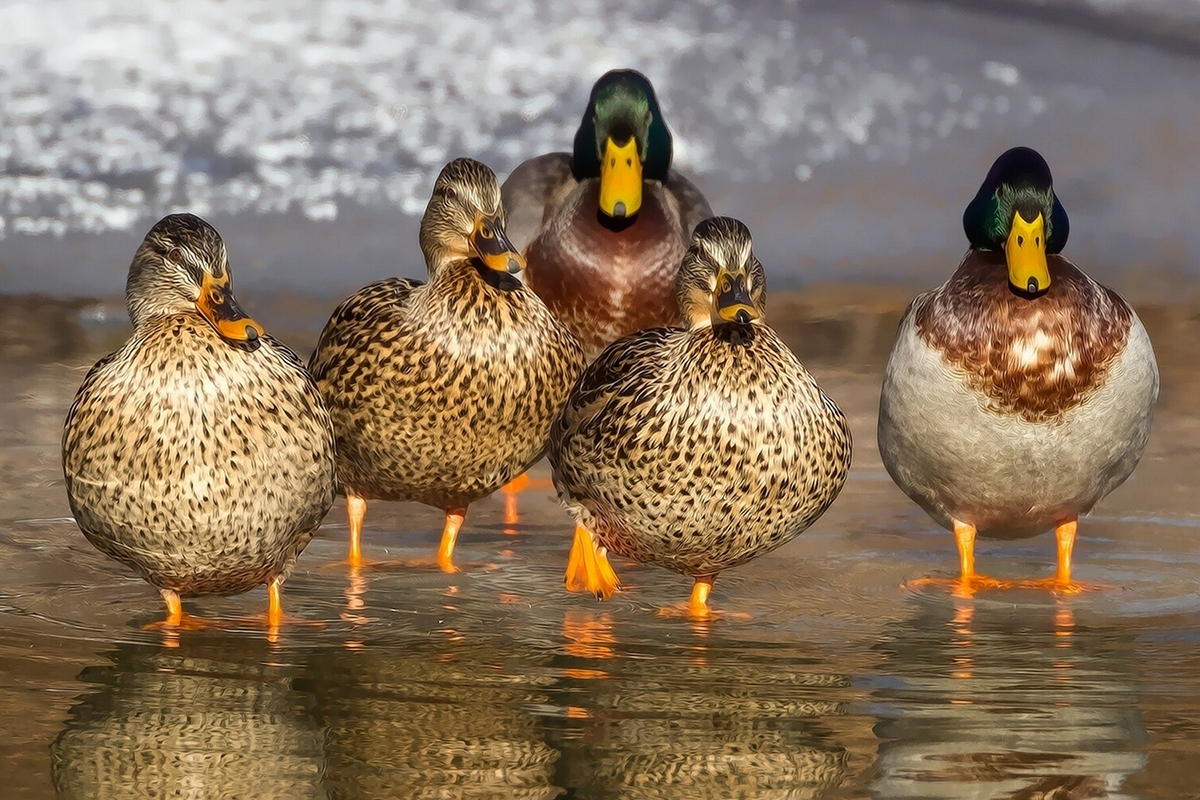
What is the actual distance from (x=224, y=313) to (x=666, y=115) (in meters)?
6.75

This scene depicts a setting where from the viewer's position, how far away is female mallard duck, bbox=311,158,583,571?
208 inches

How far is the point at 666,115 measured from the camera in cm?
1109

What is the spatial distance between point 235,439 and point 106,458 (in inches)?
10.7

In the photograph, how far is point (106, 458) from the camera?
4531 mm

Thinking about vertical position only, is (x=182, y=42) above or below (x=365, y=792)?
above

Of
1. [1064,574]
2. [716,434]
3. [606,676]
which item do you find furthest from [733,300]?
[1064,574]

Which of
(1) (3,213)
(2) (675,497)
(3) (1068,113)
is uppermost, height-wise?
(3) (1068,113)

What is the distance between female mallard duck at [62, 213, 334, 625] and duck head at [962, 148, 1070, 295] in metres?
1.73

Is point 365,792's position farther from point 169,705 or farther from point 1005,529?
point 1005,529

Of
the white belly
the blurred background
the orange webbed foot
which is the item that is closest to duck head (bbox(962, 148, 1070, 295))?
the white belly

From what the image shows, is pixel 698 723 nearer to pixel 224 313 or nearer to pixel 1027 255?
pixel 224 313

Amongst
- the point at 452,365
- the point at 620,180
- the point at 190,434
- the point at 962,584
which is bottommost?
the point at 962,584

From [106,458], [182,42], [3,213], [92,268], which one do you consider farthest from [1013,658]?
[182,42]

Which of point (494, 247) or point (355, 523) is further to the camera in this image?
point (355, 523)
